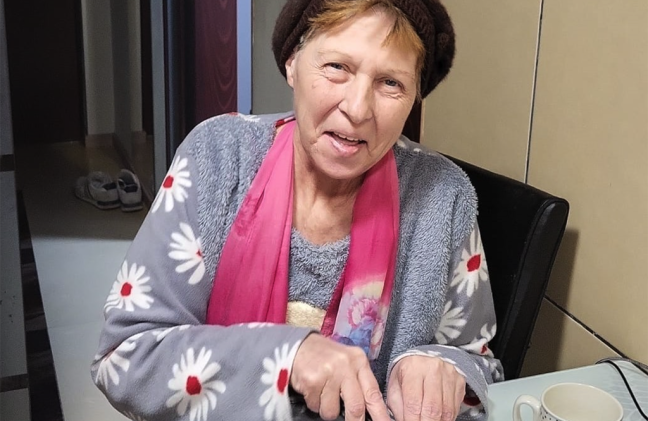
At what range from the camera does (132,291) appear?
0.92m

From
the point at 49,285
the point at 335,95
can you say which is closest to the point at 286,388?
the point at 335,95

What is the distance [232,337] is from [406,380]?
0.77 ft

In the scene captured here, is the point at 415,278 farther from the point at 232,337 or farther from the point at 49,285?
the point at 49,285

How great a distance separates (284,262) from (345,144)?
0.19 metres

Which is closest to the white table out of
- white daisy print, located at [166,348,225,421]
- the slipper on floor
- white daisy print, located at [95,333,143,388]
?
white daisy print, located at [166,348,225,421]

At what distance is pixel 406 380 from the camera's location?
0.90 m

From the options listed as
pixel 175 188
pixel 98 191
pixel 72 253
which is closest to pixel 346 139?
pixel 175 188

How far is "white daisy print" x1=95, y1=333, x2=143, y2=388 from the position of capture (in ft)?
2.93

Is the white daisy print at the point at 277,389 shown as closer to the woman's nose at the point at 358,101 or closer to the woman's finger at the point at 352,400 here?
the woman's finger at the point at 352,400

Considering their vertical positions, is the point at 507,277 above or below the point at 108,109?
above

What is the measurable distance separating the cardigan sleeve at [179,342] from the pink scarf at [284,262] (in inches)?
1.8

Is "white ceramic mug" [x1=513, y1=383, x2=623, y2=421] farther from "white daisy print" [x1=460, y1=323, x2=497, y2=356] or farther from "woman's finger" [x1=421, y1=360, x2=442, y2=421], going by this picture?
"white daisy print" [x1=460, y1=323, x2=497, y2=356]

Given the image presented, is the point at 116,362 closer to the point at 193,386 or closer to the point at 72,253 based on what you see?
the point at 193,386

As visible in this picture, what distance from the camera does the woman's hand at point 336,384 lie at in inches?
31.7
